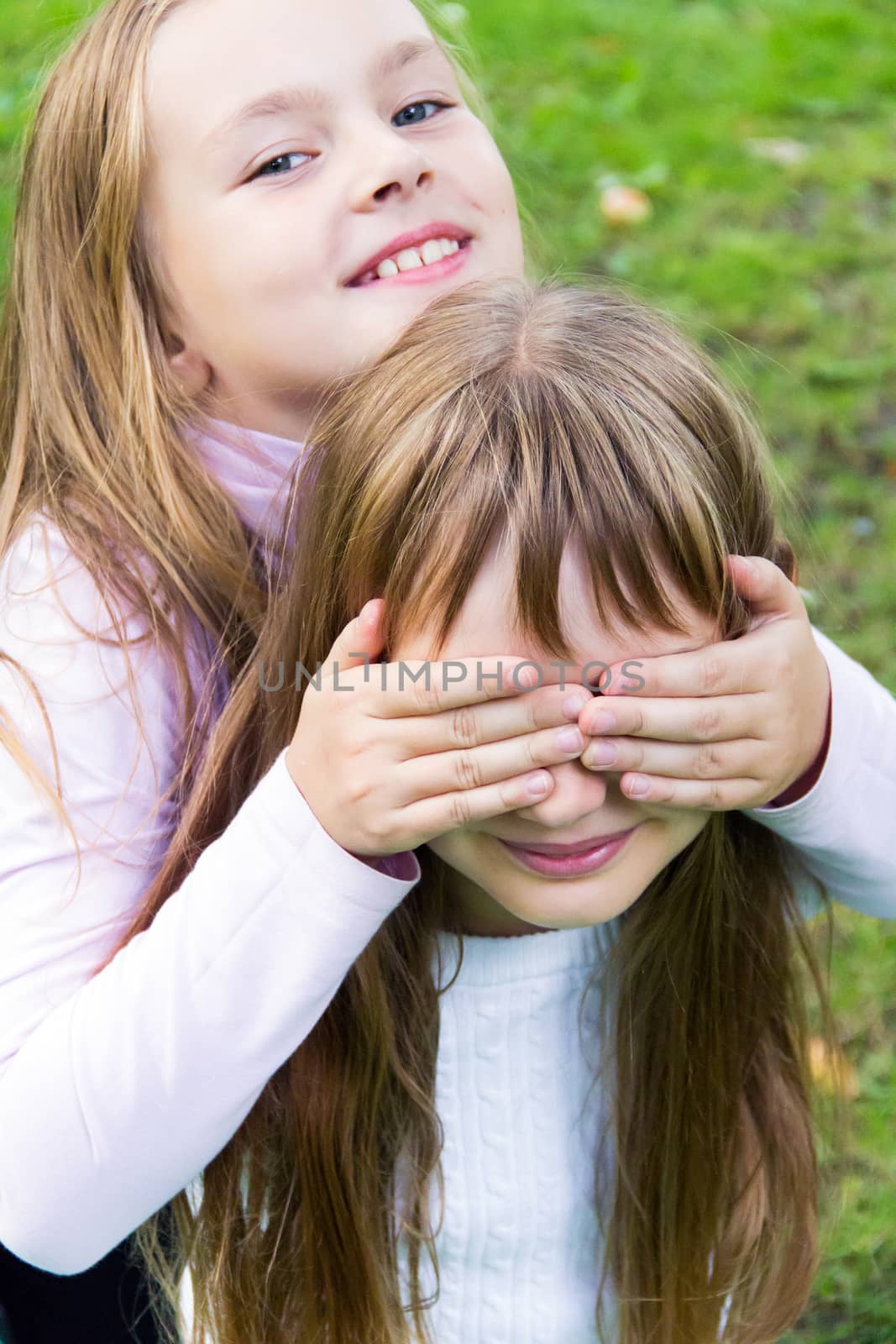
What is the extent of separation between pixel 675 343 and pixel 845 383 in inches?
71.9

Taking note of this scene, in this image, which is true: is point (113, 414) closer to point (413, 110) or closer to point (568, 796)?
point (413, 110)

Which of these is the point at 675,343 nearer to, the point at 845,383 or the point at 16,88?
the point at 845,383

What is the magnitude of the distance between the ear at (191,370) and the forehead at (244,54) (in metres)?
0.19

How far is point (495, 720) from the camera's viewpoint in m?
0.99

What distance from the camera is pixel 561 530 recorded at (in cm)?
99

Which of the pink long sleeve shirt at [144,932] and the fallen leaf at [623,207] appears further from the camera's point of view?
the fallen leaf at [623,207]

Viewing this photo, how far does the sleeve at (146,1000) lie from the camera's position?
1.06 meters

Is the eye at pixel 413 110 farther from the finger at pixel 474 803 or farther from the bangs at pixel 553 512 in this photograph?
the finger at pixel 474 803

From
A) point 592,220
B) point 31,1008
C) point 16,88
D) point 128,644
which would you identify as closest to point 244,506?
point 128,644

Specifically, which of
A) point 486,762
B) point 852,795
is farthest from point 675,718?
point 852,795

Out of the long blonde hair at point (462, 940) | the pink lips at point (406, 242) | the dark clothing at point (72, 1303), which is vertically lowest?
the dark clothing at point (72, 1303)

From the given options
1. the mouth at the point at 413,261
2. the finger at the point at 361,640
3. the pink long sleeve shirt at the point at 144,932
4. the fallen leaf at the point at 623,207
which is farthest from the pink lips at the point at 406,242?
the fallen leaf at the point at 623,207

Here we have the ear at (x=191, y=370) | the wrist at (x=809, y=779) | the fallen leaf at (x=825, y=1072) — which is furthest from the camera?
the fallen leaf at (x=825, y=1072)

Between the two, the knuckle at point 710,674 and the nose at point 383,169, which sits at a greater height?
the nose at point 383,169
